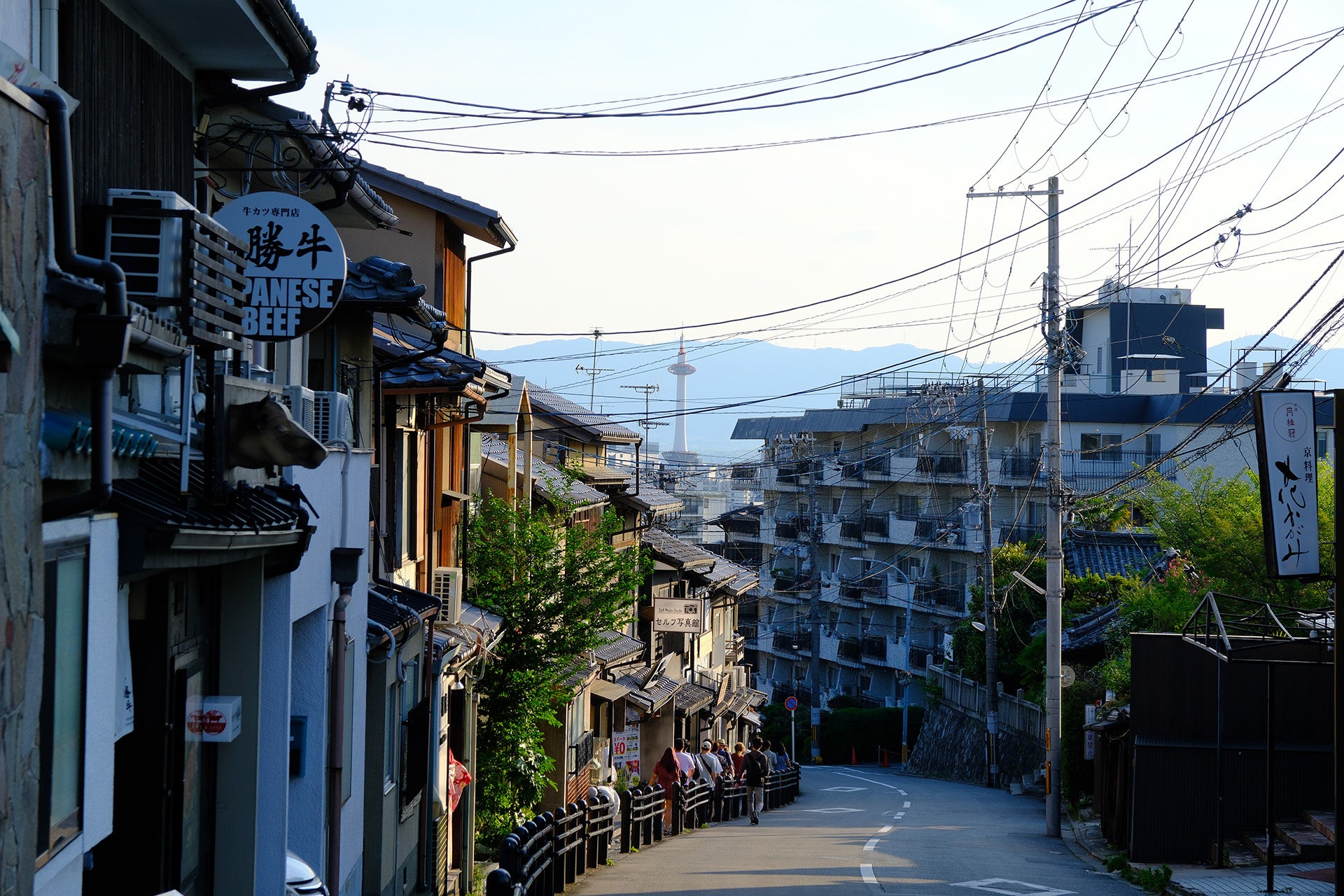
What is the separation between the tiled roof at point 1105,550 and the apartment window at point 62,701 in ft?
151

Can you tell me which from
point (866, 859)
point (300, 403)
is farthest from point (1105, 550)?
point (300, 403)

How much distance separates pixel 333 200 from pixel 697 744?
4124 centimetres

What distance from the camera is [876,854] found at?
20.2 m

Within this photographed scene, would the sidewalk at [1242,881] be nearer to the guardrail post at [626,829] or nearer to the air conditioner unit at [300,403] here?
the guardrail post at [626,829]

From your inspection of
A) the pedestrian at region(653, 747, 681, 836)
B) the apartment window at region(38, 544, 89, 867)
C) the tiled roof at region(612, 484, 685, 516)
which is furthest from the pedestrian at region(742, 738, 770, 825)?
the apartment window at region(38, 544, 89, 867)

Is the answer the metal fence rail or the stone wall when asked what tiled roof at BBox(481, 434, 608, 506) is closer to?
the metal fence rail

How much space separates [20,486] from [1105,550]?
49.7 m

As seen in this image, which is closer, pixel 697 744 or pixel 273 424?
pixel 273 424

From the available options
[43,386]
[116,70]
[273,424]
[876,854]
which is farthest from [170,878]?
[876,854]

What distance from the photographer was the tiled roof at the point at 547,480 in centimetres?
2425

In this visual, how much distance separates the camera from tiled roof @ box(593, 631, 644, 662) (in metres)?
31.5

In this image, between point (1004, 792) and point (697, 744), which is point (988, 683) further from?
point (697, 744)

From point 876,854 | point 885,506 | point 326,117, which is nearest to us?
point 326,117

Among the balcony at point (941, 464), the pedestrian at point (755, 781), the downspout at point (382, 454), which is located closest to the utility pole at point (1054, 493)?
the pedestrian at point (755, 781)
